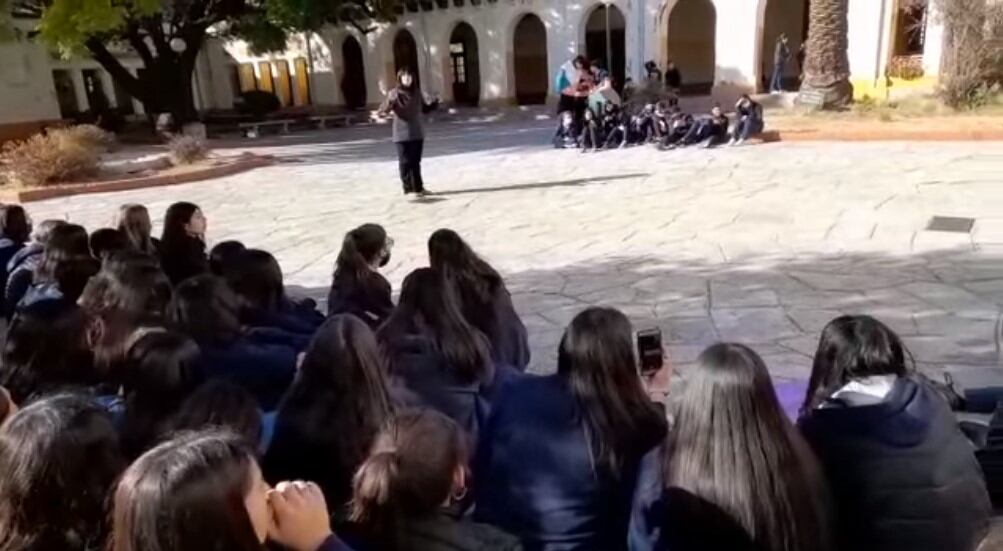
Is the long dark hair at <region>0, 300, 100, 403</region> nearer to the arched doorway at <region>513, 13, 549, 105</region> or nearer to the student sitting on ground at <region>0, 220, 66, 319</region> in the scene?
the student sitting on ground at <region>0, 220, 66, 319</region>

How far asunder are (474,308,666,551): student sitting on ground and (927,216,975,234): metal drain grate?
5.52 metres

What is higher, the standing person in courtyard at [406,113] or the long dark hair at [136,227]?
the standing person in courtyard at [406,113]

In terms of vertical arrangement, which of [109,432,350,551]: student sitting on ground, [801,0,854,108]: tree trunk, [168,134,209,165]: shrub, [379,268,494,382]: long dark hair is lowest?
[168,134,209,165]: shrub

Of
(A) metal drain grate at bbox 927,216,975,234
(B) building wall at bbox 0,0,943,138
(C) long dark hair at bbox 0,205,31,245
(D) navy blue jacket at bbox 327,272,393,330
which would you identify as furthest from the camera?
(B) building wall at bbox 0,0,943,138

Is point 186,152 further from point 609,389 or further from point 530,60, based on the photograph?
point 530,60

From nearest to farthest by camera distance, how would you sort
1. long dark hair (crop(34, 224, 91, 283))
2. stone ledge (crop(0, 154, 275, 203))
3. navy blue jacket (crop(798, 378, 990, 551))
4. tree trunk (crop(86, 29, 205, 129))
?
navy blue jacket (crop(798, 378, 990, 551)) → long dark hair (crop(34, 224, 91, 283)) → stone ledge (crop(0, 154, 275, 203)) → tree trunk (crop(86, 29, 205, 129))

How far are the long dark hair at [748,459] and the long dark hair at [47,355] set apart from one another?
2.10m

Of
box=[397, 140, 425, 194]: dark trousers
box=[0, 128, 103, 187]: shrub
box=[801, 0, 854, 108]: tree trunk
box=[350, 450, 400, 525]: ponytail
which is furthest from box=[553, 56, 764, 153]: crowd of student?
box=[350, 450, 400, 525]: ponytail

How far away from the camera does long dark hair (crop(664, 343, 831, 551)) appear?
73.7 inches

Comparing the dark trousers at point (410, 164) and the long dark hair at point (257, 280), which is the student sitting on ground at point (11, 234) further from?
the dark trousers at point (410, 164)

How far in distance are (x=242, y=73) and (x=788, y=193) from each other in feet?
104

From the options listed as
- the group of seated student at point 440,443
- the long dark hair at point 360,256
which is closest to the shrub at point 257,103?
the long dark hair at point 360,256

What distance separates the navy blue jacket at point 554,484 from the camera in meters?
2.30

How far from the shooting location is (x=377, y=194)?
1056 cm
